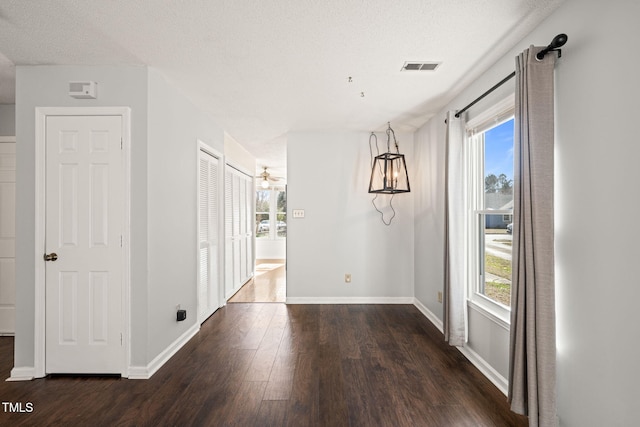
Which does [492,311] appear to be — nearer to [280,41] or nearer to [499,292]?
[499,292]

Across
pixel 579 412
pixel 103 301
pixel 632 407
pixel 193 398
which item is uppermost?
pixel 103 301

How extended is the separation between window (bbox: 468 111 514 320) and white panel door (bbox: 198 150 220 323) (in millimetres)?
2936

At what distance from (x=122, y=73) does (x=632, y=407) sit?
380cm

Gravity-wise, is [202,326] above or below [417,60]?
below

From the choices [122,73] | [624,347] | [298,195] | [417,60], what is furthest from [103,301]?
[624,347]

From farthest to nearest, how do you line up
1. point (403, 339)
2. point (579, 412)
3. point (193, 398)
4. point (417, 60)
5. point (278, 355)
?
1. point (403, 339)
2. point (278, 355)
3. point (417, 60)
4. point (193, 398)
5. point (579, 412)

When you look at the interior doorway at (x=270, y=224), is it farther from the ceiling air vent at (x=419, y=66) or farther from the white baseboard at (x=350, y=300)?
the ceiling air vent at (x=419, y=66)

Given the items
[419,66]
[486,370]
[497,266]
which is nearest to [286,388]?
[486,370]

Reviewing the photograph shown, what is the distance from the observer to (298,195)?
481 centimetres

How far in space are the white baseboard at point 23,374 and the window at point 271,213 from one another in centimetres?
713

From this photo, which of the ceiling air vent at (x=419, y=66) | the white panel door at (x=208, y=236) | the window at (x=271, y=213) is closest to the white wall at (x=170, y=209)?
the white panel door at (x=208, y=236)

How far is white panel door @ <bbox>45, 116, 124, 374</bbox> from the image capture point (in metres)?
2.65

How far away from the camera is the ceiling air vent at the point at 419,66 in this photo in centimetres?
266

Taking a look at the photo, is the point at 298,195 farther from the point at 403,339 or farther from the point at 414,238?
the point at 403,339
